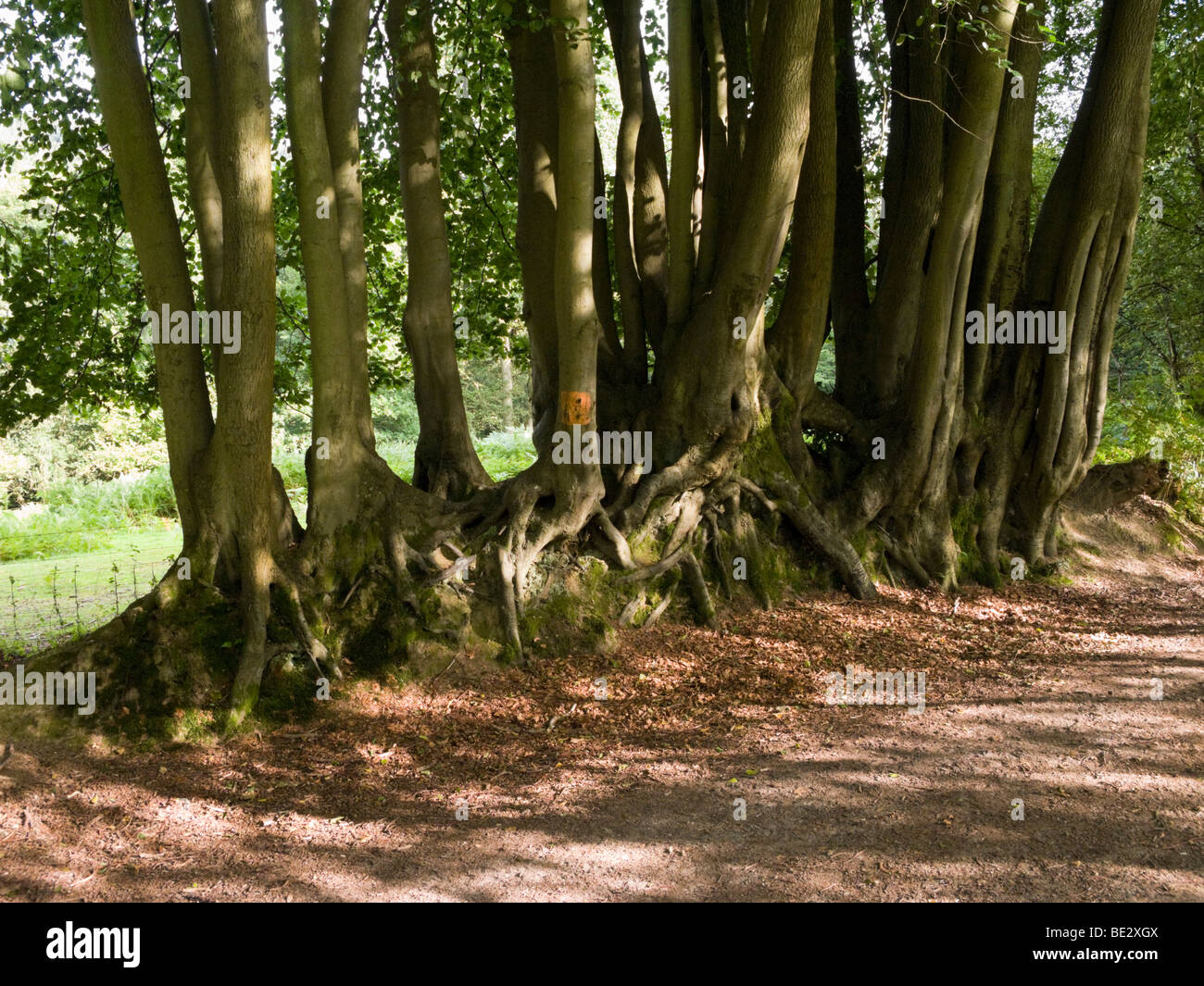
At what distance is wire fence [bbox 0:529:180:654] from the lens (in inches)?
363

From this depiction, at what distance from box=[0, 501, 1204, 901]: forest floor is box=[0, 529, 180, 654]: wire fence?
3.41m

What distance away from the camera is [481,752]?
5.38 metres

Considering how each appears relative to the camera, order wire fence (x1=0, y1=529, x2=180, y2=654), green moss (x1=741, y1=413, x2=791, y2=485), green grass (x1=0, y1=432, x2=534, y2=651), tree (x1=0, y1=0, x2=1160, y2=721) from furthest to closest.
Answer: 1. green grass (x1=0, y1=432, x2=534, y2=651)
2. wire fence (x1=0, y1=529, x2=180, y2=654)
3. green moss (x1=741, y1=413, x2=791, y2=485)
4. tree (x1=0, y1=0, x2=1160, y2=721)

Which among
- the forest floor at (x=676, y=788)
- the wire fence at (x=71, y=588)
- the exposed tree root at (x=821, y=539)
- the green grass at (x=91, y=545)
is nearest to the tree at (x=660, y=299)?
the exposed tree root at (x=821, y=539)

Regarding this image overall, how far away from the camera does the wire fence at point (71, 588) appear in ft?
30.3

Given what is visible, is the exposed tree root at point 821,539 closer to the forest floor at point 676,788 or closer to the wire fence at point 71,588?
the forest floor at point 676,788

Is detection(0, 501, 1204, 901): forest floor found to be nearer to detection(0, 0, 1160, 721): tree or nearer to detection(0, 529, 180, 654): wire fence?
detection(0, 0, 1160, 721): tree

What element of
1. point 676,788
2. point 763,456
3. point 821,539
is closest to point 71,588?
point 763,456

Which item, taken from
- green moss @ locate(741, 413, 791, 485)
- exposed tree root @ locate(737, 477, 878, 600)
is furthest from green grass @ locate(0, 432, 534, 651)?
exposed tree root @ locate(737, 477, 878, 600)

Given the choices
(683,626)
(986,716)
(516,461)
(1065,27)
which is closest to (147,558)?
(516,461)

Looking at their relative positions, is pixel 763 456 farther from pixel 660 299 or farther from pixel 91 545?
pixel 91 545

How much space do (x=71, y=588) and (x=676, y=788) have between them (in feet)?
33.1

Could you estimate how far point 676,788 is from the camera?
4809mm
